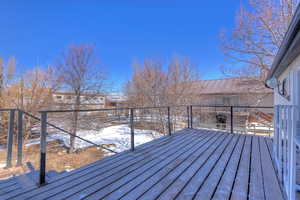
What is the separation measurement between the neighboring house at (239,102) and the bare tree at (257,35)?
82 cm

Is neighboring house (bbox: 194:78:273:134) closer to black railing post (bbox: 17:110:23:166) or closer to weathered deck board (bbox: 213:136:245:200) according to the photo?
weathered deck board (bbox: 213:136:245:200)

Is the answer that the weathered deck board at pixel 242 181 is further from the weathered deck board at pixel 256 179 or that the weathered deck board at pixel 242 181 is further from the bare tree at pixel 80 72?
the bare tree at pixel 80 72

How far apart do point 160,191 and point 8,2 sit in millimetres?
8341

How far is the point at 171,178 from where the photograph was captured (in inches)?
69.6

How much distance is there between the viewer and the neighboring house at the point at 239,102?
9.18 m

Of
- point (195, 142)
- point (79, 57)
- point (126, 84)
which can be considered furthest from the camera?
point (126, 84)

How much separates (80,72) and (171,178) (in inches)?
337

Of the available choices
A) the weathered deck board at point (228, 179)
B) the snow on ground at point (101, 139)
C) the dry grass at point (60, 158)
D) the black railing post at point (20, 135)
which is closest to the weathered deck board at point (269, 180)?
the weathered deck board at point (228, 179)

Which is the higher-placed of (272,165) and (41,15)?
(41,15)

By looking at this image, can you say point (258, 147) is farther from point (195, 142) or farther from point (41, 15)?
point (41, 15)

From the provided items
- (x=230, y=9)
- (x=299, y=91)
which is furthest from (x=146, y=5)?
(x=299, y=91)

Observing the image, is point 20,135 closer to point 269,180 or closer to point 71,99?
point 269,180

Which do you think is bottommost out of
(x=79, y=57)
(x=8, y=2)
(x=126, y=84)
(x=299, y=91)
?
(x=299, y=91)

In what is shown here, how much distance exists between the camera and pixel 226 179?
5.73ft
